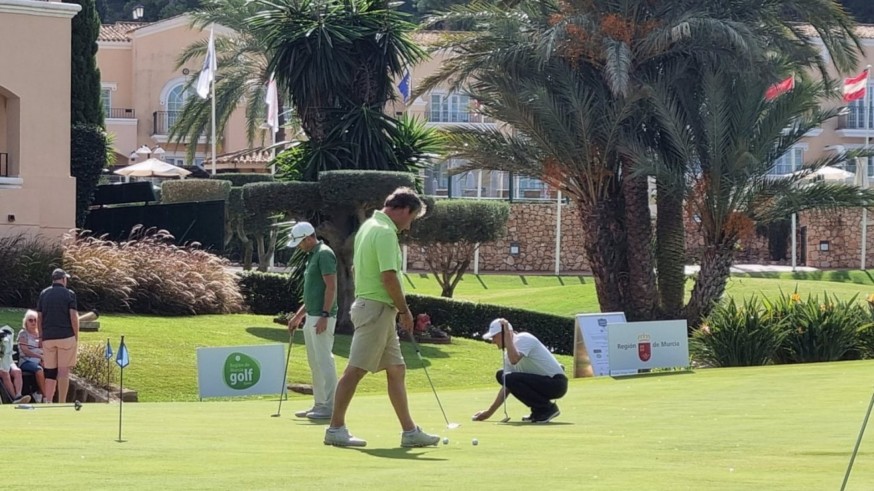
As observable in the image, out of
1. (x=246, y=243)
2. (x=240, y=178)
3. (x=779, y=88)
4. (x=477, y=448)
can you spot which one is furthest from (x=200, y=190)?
(x=477, y=448)

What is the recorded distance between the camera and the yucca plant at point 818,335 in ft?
77.4

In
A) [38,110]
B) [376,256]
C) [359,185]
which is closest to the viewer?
[376,256]

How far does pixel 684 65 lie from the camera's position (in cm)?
2952

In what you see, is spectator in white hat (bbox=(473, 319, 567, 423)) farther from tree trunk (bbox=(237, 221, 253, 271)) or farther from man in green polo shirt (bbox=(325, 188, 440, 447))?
tree trunk (bbox=(237, 221, 253, 271))

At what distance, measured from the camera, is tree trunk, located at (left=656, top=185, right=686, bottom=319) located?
3028 cm

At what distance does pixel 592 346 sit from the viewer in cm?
2186

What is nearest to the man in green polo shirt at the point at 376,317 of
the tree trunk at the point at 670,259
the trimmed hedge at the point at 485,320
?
the tree trunk at the point at 670,259

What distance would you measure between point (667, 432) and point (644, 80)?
18.6m

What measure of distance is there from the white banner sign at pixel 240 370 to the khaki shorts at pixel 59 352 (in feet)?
5.08

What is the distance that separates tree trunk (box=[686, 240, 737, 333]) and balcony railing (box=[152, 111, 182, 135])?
3845 cm

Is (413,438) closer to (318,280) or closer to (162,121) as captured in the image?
(318,280)

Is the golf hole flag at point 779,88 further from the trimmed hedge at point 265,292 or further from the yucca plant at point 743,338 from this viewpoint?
the trimmed hedge at point 265,292

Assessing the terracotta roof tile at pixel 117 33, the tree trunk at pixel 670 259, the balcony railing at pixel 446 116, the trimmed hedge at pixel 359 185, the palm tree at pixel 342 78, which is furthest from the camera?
the balcony railing at pixel 446 116

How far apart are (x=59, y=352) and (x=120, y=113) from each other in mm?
47403
